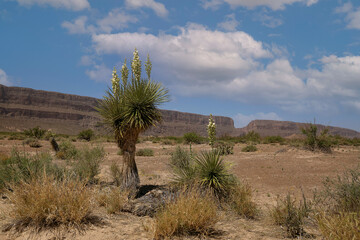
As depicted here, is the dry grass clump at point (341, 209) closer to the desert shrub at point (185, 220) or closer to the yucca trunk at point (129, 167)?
the desert shrub at point (185, 220)

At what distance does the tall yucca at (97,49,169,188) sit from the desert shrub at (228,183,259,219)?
9.90ft

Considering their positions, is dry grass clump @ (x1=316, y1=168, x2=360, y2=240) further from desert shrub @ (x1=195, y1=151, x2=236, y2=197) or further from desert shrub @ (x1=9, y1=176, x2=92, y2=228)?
desert shrub @ (x1=9, y1=176, x2=92, y2=228)

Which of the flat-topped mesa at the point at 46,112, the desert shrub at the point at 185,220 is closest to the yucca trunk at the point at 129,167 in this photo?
the desert shrub at the point at 185,220

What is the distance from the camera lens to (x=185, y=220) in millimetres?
4645

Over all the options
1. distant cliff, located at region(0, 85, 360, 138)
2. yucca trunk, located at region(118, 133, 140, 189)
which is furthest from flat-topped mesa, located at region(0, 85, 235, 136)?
yucca trunk, located at region(118, 133, 140, 189)

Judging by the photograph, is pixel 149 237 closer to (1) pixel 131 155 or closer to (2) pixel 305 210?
(2) pixel 305 210

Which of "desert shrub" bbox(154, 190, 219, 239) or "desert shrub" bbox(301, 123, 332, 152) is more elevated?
"desert shrub" bbox(301, 123, 332, 152)

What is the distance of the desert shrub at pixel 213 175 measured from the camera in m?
7.33

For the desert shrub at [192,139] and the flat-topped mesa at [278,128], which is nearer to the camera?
the desert shrub at [192,139]

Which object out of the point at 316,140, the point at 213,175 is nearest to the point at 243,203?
the point at 213,175

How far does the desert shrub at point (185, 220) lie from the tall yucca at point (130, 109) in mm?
3378

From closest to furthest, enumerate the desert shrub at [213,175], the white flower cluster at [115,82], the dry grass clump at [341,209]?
the dry grass clump at [341,209] < the desert shrub at [213,175] < the white flower cluster at [115,82]

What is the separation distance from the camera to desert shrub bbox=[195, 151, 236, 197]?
7.33m

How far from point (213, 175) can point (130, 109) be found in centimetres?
311
